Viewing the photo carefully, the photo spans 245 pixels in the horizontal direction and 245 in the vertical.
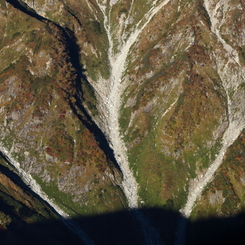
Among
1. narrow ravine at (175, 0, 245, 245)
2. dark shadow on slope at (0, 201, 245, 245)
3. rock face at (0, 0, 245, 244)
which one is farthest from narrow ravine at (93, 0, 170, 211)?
narrow ravine at (175, 0, 245, 245)

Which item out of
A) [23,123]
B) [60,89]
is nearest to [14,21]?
[60,89]

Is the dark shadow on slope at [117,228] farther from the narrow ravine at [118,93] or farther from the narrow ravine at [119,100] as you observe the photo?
the narrow ravine at [118,93]

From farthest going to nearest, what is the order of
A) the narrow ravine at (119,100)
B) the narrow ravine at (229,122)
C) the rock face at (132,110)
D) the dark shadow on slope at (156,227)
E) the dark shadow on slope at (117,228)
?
the narrow ravine at (119,100)
the rock face at (132,110)
the narrow ravine at (229,122)
the dark shadow on slope at (156,227)
the dark shadow on slope at (117,228)

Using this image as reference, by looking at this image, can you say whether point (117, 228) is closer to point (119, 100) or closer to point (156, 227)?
point (156, 227)

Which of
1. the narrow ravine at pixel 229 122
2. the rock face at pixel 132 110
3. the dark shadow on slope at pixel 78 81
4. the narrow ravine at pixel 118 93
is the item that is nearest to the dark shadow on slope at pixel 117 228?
the rock face at pixel 132 110

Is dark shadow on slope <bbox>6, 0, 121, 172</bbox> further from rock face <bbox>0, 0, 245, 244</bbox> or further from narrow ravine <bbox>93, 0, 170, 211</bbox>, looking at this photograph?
narrow ravine <bbox>93, 0, 170, 211</bbox>
